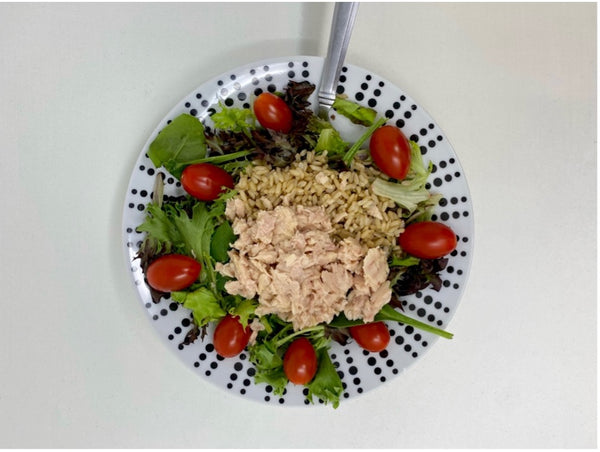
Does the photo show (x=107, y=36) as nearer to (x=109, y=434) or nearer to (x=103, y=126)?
(x=103, y=126)

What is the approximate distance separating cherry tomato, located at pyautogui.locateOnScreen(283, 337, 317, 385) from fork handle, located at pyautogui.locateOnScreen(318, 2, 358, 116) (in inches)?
30.5

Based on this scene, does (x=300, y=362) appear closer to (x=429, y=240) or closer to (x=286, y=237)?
(x=286, y=237)

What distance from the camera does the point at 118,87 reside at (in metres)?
1.78

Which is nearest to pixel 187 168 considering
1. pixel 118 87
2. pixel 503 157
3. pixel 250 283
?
pixel 250 283

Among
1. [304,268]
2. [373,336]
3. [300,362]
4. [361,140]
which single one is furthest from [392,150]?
[300,362]

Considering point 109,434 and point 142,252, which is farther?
point 109,434

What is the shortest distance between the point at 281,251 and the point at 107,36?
111cm

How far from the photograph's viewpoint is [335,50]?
54.9 inches

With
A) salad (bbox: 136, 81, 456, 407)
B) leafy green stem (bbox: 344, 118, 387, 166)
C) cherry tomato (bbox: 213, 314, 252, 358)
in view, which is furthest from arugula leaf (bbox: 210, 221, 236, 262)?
leafy green stem (bbox: 344, 118, 387, 166)

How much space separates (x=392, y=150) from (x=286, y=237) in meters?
0.43

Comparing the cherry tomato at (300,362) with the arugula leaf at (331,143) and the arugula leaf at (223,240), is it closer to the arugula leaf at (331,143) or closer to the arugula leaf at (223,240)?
the arugula leaf at (223,240)

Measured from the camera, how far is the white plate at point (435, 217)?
4.94ft

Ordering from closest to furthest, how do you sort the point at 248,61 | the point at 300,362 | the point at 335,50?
1. the point at 335,50
2. the point at 300,362
3. the point at 248,61

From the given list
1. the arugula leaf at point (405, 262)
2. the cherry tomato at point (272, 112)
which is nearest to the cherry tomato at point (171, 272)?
the cherry tomato at point (272, 112)
